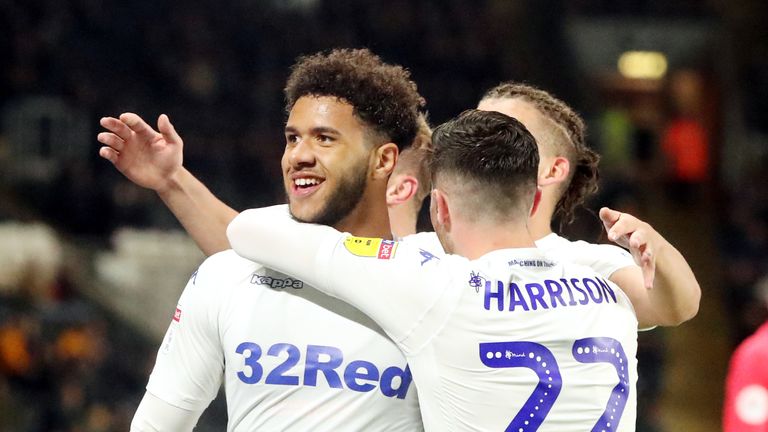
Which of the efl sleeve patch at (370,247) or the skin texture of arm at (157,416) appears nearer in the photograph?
the efl sleeve patch at (370,247)

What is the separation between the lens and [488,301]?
280 cm

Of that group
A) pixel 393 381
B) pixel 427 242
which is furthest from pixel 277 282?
pixel 427 242

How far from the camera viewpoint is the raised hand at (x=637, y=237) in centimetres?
278

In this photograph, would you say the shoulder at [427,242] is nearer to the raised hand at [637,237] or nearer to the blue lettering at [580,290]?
the blue lettering at [580,290]

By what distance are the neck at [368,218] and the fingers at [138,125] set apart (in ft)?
2.14

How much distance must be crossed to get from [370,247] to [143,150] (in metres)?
0.94

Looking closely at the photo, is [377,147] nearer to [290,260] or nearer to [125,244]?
[290,260]

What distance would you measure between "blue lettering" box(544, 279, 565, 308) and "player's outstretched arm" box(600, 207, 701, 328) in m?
0.18

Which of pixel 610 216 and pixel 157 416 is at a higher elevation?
pixel 610 216

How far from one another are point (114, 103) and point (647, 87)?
789 cm

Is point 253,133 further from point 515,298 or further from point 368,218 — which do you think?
point 515,298

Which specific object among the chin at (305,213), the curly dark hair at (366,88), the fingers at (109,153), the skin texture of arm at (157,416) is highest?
the curly dark hair at (366,88)

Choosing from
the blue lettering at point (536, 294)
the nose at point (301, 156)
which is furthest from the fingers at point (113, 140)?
the blue lettering at point (536, 294)

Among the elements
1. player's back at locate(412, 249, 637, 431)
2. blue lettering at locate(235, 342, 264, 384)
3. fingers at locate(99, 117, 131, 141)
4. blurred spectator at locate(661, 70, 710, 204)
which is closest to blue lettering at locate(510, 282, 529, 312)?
player's back at locate(412, 249, 637, 431)
